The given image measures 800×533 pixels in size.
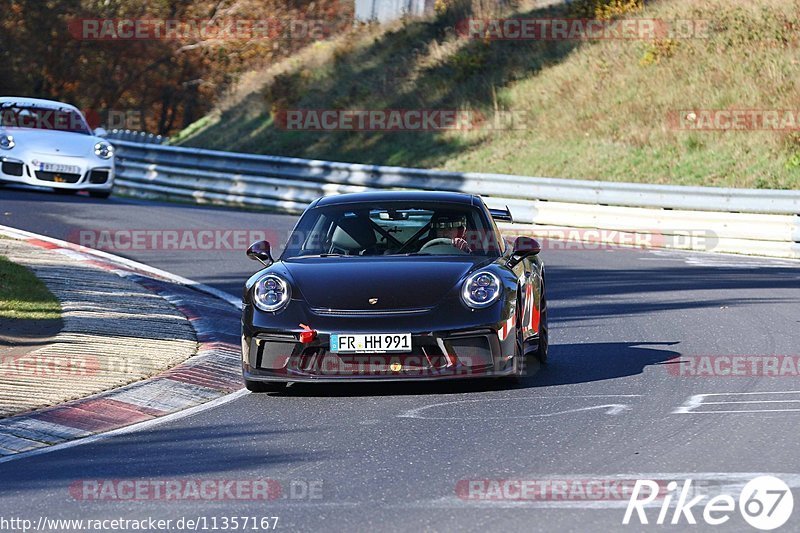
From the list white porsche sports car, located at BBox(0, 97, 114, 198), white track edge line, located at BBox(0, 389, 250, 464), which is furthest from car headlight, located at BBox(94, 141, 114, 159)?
white track edge line, located at BBox(0, 389, 250, 464)

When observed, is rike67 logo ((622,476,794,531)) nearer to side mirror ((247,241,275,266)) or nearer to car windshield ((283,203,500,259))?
car windshield ((283,203,500,259))

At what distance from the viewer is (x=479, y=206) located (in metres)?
10.2

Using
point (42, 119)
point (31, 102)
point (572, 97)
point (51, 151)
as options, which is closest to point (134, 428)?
point (51, 151)

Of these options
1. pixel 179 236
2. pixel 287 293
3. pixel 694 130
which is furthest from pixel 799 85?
pixel 287 293

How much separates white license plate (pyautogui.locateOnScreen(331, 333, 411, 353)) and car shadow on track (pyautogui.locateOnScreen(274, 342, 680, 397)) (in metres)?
0.57

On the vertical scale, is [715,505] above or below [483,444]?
above

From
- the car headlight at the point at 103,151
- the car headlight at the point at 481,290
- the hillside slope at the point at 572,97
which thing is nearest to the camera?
the car headlight at the point at 481,290

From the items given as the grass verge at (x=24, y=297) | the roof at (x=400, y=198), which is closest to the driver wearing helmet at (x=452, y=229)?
the roof at (x=400, y=198)

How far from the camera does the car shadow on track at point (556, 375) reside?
361 inches

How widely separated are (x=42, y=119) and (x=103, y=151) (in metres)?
1.29

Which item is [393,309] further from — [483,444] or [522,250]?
[483,444]

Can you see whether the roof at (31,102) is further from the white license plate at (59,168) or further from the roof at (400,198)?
the roof at (400,198)

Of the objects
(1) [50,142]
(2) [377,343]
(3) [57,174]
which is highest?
(2) [377,343]

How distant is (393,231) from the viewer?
33.0ft
